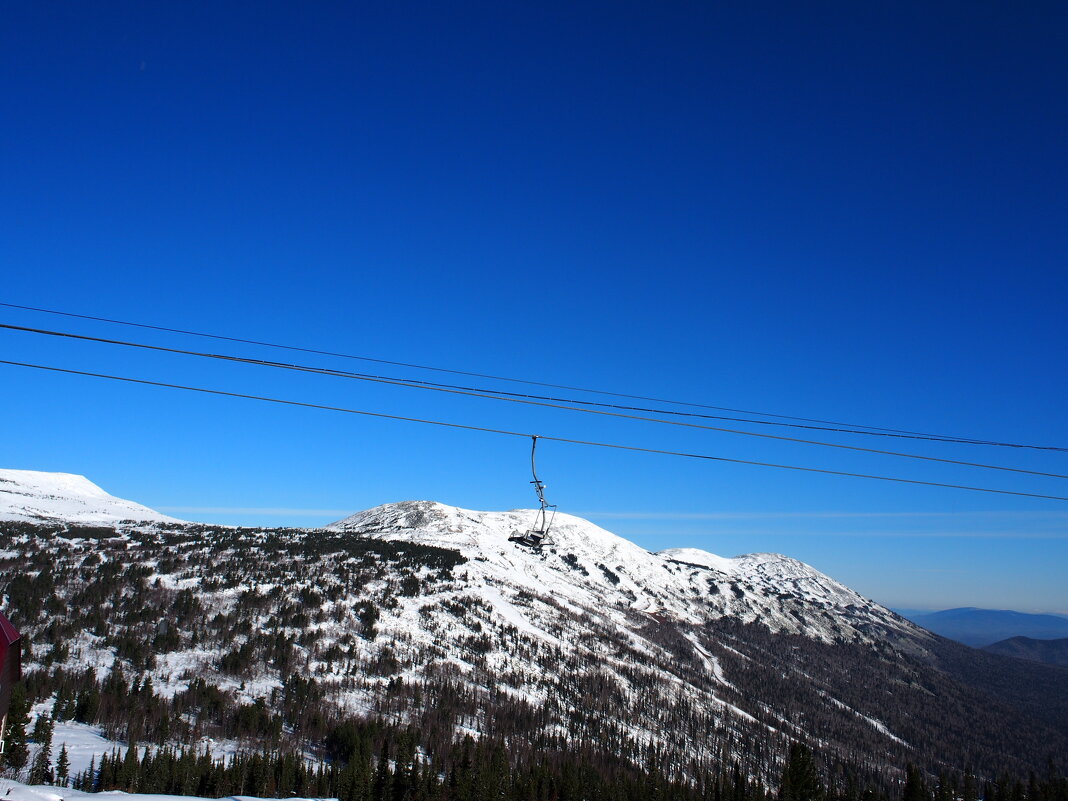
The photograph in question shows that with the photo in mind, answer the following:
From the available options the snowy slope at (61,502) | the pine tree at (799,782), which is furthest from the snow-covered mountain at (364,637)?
the pine tree at (799,782)

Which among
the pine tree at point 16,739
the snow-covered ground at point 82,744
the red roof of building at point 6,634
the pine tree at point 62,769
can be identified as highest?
the red roof of building at point 6,634

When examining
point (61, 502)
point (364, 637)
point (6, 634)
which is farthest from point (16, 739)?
point (61, 502)

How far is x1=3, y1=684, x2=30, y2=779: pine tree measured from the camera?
1314 inches

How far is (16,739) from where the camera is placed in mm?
33906

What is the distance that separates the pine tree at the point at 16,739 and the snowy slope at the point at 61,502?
8309 cm

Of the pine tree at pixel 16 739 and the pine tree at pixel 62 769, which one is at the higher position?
the pine tree at pixel 16 739

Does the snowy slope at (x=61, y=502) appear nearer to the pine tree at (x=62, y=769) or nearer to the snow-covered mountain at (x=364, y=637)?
the snow-covered mountain at (x=364, y=637)

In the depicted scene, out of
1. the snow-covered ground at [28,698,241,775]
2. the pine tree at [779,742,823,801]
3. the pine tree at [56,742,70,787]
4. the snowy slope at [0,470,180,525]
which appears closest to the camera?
the pine tree at [56,742,70,787]

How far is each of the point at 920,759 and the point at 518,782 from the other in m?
169

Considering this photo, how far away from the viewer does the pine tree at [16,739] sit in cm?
3338

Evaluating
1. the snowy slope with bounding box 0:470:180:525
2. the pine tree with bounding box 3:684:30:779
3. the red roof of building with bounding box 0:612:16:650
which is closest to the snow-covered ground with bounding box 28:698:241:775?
the pine tree with bounding box 3:684:30:779

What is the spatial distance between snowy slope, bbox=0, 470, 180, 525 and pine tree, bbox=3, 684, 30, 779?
8309 centimetres

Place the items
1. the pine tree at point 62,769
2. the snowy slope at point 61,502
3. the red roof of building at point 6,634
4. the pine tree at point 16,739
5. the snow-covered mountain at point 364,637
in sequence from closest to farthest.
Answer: the red roof of building at point 6,634 → the pine tree at point 16,739 → the pine tree at point 62,769 → the snow-covered mountain at point 364,637 → the snowy slope at point 61,502

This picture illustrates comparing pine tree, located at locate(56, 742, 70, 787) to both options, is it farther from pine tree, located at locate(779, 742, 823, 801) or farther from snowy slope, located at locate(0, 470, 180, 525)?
snowy slope, located at locate(0, 470, 180, 525)
